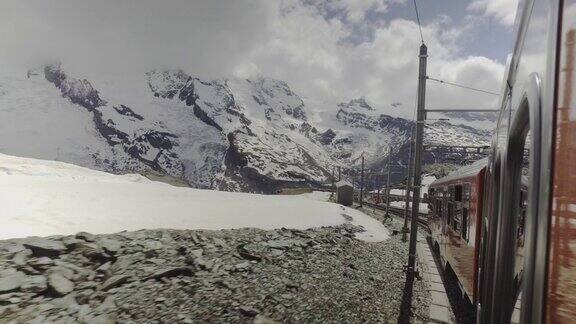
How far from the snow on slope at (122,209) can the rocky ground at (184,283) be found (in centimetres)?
244

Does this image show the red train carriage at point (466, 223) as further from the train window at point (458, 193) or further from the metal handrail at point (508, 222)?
the metal handrail at point (508, 222)

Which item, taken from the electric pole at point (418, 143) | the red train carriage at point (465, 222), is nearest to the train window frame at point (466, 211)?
the red train carriage at point (465, 222)

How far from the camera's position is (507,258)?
9.77 ft

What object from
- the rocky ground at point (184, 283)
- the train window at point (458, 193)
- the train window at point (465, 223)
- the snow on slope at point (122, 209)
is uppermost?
the train window at point (458, 193)

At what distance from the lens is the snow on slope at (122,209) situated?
13.6m

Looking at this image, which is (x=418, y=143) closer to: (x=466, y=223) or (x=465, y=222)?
(x=465, y=222)

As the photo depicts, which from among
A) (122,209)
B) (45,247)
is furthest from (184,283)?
(122,209)

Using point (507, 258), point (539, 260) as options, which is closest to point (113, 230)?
point (507, 258)

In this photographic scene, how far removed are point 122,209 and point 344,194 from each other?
107ft

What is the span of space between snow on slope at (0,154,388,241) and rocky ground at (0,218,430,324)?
2.44m

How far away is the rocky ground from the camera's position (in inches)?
315

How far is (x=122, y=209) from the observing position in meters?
17.2

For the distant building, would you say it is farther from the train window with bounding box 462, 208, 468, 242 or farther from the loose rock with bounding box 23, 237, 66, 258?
the loose rock with bounding box 23, 237, 66, 258

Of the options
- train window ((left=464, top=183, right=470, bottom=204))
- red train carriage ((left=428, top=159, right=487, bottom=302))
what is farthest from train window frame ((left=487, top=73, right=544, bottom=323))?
train window ((left=464, top=183, right=470, bottom=204))
